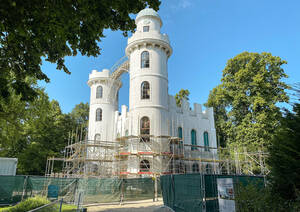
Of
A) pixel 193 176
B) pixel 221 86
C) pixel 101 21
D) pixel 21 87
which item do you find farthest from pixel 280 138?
pixel 221 86

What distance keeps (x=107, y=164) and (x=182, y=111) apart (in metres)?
11.6

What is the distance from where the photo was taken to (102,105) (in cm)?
3225

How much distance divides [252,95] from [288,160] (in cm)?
2659

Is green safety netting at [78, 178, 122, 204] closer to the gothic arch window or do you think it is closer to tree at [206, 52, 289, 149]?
the gothic arch window

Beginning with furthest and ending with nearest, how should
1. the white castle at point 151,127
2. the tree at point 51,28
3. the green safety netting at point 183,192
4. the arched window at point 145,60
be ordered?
1. the arched window at point 145,60
2. the white castle at point 151,127
3. the green safety netting at point 183,192
4. the tree at point 51,28

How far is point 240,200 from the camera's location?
7.37m

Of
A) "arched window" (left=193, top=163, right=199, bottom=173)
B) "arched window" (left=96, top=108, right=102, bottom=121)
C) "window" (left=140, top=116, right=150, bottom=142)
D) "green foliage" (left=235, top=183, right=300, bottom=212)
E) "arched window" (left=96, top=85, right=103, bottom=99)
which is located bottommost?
"green foliage" (left=235, top=183, right=300, bottom=212)

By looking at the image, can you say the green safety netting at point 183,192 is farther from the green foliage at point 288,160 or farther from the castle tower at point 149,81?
the castle tower at point 149,81

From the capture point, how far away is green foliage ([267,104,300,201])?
567 centimetres

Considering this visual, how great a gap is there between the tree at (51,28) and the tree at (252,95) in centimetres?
2439

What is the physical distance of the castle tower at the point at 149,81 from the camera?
2289cm

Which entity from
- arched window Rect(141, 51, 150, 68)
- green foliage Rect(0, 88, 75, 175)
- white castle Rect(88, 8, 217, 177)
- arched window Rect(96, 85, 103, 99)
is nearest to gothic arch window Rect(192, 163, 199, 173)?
white castle Rect(88, 8, 217, 177)

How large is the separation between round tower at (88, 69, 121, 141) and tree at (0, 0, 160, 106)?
22.9 m

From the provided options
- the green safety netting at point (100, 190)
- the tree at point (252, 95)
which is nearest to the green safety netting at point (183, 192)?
the green safety netting at point (100, 190)
